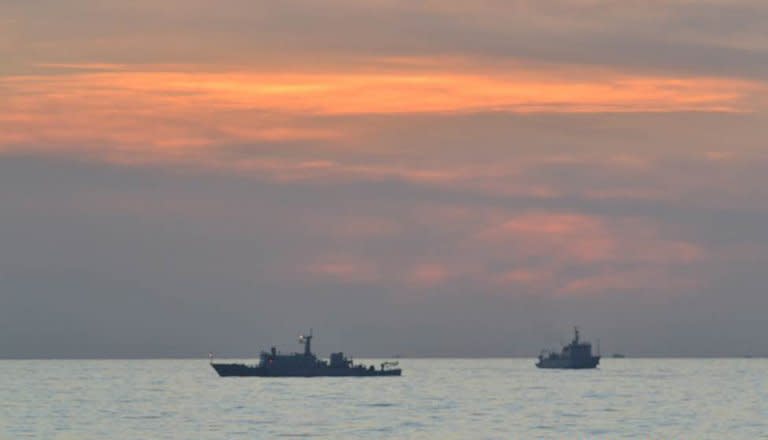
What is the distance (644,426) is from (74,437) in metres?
58.6

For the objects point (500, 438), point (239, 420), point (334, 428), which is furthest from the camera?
point (239, 420)

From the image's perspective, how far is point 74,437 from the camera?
148 meters

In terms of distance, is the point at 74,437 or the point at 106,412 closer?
the point at 74,437

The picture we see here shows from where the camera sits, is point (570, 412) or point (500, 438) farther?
point (570, 412)

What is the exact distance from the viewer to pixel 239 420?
6870 inches

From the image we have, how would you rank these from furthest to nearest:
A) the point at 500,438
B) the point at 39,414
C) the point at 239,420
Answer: the point at 39,414 → the point at 239,420 → the point at 500,438

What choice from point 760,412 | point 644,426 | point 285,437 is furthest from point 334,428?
point 760,412

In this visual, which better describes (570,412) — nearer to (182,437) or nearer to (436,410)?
(436,410)

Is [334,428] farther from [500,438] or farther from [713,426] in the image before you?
[713,426]

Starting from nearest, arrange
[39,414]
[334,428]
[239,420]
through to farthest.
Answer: [334,428] < [239,420] < [39,414]

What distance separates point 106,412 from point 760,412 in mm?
79580

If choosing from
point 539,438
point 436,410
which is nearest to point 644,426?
point 539,438

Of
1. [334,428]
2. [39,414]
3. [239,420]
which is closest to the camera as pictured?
[334,428]

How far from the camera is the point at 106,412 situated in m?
195
